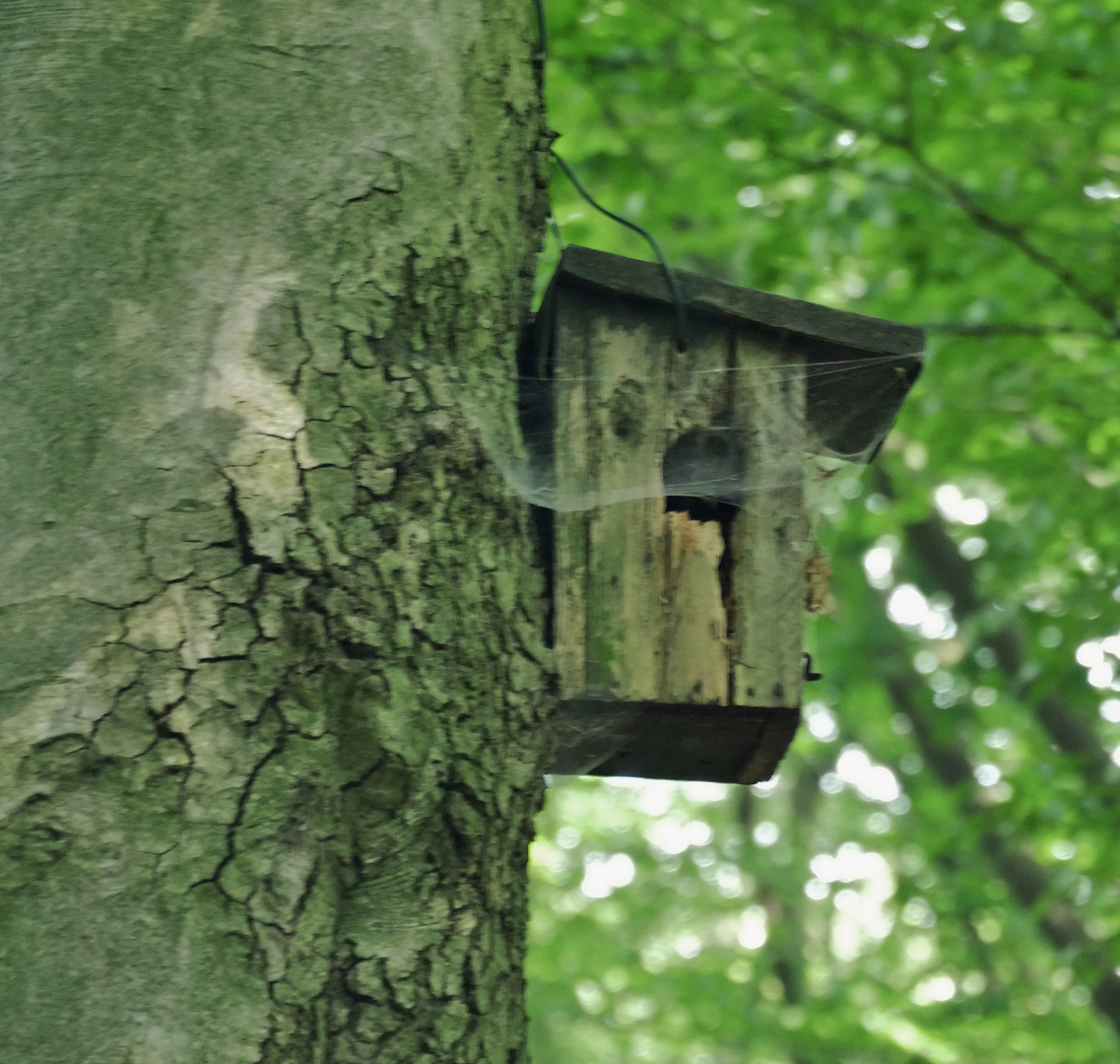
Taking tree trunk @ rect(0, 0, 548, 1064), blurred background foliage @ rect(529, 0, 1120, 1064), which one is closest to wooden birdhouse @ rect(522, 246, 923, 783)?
tree trunk @ rect(0, 0, 548, 1064)

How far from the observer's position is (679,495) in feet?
5.64

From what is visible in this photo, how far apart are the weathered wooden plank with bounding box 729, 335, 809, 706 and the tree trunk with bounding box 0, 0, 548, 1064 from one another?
40 cm

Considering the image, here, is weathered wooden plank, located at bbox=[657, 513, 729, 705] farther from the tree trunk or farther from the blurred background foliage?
the blurred background foliage

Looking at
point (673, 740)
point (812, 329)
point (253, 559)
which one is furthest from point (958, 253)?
point (253, 559)

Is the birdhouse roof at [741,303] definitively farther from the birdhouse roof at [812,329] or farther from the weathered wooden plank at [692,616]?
the weathered wooden plank at [692,616]

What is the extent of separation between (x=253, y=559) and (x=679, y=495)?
730mm

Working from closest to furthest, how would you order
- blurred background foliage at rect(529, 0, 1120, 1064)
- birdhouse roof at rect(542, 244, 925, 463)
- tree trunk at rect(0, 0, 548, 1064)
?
tree trunk at rect(0, 0, 548, 1064)
birdhouse roof at rect(542, 244, 925, 463)
blurred background foliage at rect(529, 0, 1120, 1064)

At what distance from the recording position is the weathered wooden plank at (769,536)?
Answer: 1.67 m

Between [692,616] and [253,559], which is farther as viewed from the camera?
[692,616]

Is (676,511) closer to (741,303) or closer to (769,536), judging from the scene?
(769,536)

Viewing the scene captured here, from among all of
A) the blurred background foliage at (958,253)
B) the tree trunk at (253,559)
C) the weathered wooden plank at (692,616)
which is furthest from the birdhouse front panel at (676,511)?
the blurred background foliage at (958,253)

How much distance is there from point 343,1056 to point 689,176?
313 cm

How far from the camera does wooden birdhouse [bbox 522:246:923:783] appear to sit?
1.62 meters

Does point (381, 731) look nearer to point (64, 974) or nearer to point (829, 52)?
point (64, 974)
